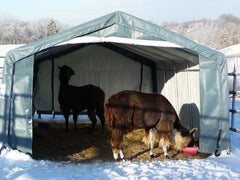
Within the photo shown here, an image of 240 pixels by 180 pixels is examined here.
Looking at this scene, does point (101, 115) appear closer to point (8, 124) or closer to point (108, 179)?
point (8, 124)

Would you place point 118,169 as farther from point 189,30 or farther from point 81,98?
point 189,30

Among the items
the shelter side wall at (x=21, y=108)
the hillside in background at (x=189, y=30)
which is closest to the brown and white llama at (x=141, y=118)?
the shelter side wall at (x=21, y=108)

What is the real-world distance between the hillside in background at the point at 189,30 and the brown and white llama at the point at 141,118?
→ 48.3 meters

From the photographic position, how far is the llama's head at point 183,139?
268 inches

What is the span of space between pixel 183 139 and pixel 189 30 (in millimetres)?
69350

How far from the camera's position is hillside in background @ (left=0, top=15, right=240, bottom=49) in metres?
57.6

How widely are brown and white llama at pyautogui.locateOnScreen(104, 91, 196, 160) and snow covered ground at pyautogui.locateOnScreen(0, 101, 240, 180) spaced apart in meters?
0.63

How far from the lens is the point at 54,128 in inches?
384

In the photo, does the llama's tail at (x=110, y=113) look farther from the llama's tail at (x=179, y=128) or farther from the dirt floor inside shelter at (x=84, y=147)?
the llama's tail at (x=179, y=128)

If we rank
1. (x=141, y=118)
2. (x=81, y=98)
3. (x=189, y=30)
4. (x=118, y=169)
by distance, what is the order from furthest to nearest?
(x=189, y=30), (x=81, y=98), (x=141, y=118), (x=118, y=169)

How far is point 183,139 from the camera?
6.81 meters

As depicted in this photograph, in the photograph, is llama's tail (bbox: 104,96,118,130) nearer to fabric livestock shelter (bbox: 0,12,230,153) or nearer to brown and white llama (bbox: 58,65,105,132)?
fabric livestock shelter (bbox: 0,12,230,153)

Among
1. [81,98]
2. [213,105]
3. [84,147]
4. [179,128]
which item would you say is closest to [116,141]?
[84,147]

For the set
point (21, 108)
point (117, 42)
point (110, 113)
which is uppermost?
point (117, 42)
